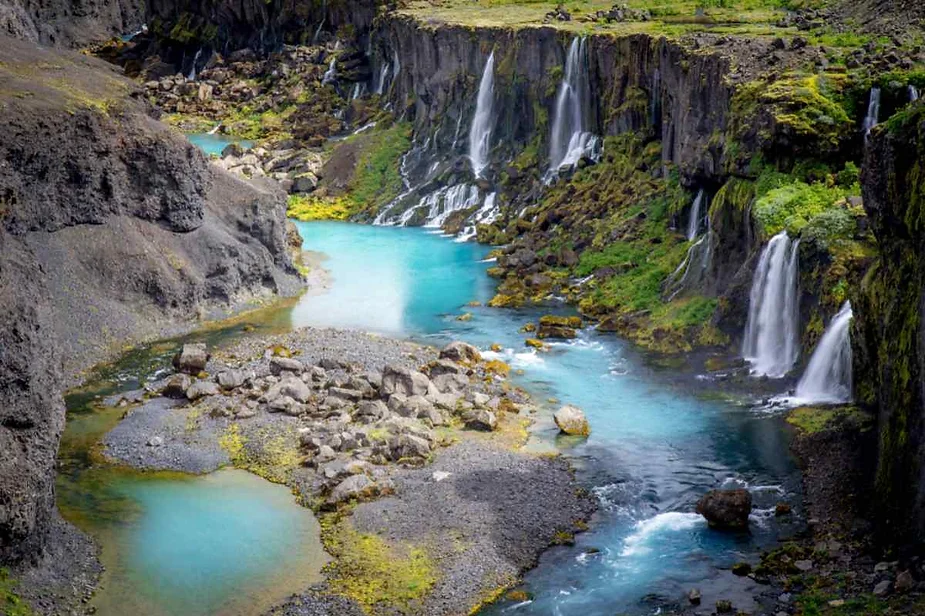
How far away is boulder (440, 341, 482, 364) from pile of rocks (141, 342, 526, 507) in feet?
0.15

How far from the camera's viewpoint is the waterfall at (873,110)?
184 feet

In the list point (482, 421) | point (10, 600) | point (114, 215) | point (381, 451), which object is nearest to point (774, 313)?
point (482, 421)

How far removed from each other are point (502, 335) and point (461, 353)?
20.4 feet

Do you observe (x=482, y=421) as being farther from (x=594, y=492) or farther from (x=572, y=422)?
(x=594, y=492)

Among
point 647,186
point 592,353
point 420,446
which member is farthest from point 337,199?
point 420,446

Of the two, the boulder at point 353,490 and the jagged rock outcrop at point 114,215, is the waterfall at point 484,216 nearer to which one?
the jagged rock outcrop at point 114,215

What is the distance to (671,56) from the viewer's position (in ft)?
239

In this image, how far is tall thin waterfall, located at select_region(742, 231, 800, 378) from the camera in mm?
51000

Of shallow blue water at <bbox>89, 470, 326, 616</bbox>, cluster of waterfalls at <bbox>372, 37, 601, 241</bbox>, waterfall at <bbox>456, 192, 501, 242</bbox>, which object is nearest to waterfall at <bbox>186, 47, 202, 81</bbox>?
cluster of waterfalls at <bbox>372, 37, 601, 241</bbox>

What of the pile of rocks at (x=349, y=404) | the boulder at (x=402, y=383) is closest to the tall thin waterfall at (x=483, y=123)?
the pile of rocks at (x=349, y=404)

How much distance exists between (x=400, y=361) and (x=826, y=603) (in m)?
26.6

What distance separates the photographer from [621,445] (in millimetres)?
44906

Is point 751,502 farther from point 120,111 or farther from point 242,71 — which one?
point 242,71

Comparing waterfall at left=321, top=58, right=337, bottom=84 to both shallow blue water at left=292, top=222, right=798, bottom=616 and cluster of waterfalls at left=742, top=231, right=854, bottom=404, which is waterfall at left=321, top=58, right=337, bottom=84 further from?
cluster of waterfalls at left=742, top=231, right=854, bottom=404
